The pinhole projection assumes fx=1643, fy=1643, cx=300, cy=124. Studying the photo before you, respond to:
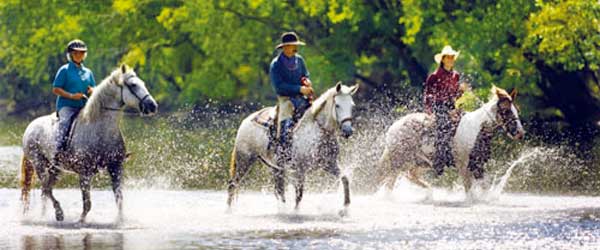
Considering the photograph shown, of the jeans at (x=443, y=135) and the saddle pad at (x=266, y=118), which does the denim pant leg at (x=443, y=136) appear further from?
the saddle pad at (x=266, y=118)

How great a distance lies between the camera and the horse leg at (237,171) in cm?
2212

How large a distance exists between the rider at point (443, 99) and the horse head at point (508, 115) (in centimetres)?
63

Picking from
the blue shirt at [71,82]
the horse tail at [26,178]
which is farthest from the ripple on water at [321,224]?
the blue shirt at [71,82]

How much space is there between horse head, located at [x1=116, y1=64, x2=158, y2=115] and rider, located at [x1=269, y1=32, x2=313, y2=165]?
1979 mm

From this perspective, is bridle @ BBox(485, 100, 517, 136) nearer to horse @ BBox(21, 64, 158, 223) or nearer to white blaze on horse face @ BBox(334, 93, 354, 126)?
white blaze on horse face @ BBox(334, 93, 354, 126)

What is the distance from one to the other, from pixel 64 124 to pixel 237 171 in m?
2.96

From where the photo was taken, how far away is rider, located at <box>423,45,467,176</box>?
2261cm

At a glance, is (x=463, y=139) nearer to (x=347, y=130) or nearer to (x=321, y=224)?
(x=347, y=130)

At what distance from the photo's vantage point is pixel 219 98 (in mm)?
62688

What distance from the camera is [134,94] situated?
19.7 metres

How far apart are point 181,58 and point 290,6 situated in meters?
7.67

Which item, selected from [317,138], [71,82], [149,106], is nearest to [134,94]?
[149,106]

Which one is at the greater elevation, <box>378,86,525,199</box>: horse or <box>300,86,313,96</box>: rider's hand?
<box>300,86,313,96</box>: rider's hand

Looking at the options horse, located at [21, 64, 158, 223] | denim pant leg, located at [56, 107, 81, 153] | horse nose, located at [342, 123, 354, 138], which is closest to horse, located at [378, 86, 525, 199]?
horse nose, located at [342, 123, 354, 138]
